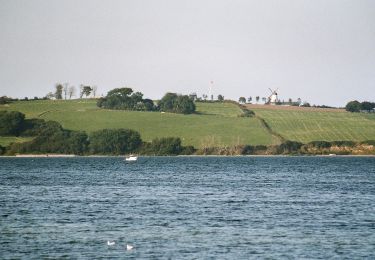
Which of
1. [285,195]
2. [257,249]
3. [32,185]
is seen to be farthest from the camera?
[32,185]

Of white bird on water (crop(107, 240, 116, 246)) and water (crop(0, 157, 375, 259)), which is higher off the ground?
water (crop(0, 157, 375, 259))

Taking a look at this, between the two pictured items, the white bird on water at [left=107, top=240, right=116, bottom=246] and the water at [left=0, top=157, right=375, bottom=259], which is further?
the white bird on water at [left=107, top=240, right=116, bottom=246]

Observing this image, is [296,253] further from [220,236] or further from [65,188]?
[65,188]

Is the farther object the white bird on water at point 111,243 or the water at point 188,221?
the white bird on water at point 111,243

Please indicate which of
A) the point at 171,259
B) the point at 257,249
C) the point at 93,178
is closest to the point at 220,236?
the point at 257,249

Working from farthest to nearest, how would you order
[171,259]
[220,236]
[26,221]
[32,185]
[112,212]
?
1. [32,185]
2. [112,212]
3. [26,221]
4. [220,236]
5. [171,259]

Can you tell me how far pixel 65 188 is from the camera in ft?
313

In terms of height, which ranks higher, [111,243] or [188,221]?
[188,221]

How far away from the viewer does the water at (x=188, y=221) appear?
4803 centimetres

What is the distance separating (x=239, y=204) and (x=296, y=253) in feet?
86.4

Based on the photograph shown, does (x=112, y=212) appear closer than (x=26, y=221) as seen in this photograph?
No

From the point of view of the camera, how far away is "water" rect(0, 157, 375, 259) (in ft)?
158

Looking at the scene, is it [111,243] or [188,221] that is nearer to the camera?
[111,243]

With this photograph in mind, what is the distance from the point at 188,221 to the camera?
198ft
